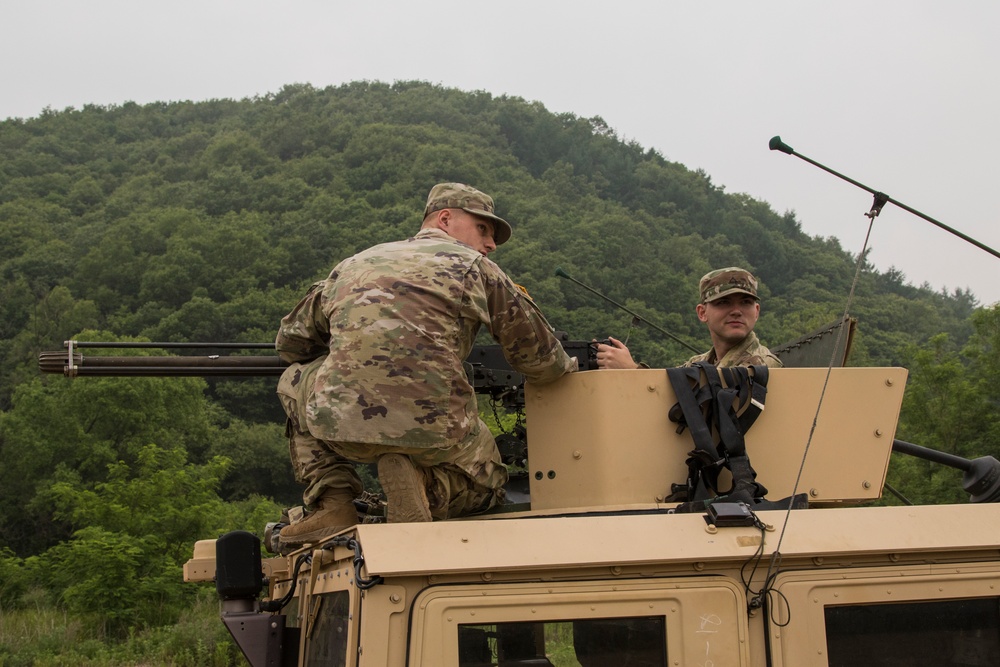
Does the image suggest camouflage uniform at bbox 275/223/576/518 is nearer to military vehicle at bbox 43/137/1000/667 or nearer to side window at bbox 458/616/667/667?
military vehicle at bbox 43/137/1000/667

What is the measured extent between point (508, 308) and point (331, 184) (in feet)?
229

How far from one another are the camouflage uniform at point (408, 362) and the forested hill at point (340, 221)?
16.3m

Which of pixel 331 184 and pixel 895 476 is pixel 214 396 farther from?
pixel 895 476

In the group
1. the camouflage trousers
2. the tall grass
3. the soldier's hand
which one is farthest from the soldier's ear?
the tall grass

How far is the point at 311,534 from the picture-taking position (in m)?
4.54

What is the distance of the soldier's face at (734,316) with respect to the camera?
19.3 ft

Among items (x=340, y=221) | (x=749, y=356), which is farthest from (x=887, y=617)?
(x=340, y=221)

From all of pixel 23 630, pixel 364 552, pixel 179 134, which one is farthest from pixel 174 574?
pixel 179 134

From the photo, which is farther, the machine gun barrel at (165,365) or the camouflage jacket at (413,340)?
the machine gun barrel at (165,365)

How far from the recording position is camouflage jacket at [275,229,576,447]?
4.15 metres

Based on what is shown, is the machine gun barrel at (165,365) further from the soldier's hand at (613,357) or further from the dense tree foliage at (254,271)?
the dense tree foliage at (254,271)

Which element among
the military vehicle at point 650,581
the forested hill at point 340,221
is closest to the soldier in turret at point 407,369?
the military vehicle at point 650,581

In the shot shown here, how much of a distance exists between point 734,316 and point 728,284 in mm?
161

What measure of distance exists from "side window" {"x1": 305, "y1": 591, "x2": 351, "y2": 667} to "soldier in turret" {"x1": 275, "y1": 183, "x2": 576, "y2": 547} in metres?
0.37
